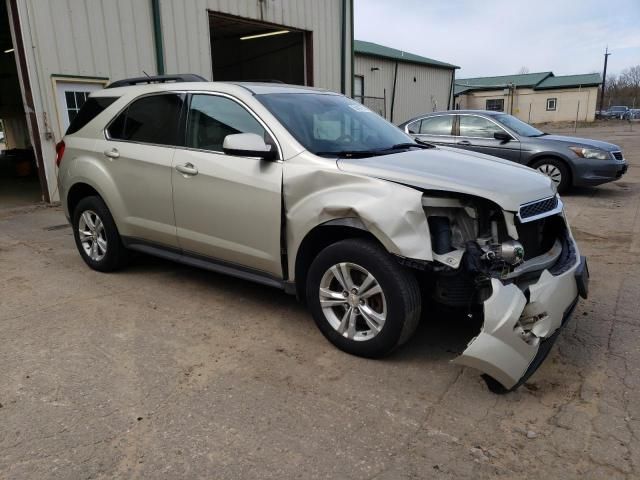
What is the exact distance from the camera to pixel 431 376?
329 cm

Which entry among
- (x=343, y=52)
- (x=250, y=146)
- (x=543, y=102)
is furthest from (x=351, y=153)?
(x=543, y=102)

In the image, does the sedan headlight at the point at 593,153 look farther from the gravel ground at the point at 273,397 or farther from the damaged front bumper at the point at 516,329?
the damaged front bumper at the point at 516,329

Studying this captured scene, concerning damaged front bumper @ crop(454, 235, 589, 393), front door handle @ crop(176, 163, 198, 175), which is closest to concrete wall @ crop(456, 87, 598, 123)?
front door handle @ crop(176, 163, 198, 175)

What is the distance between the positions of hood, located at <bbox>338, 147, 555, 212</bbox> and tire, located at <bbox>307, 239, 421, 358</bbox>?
0.48 m

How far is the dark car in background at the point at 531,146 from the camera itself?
9312 mm

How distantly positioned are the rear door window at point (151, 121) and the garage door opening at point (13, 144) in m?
5.33

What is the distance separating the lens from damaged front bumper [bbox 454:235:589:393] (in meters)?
2.80

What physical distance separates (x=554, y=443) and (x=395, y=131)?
2895 mm

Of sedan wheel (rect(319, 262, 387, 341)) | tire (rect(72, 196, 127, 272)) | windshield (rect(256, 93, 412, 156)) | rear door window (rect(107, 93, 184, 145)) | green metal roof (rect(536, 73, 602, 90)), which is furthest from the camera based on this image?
green metal roof (rect(536, 73, 602, 90))

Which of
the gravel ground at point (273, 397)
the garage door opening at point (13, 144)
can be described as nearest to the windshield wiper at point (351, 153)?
the gravel ground at point (273, 397)

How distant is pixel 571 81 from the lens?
1845 inches

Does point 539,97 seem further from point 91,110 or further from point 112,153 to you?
point 112,153

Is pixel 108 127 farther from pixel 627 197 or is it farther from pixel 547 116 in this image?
pixel 547 116

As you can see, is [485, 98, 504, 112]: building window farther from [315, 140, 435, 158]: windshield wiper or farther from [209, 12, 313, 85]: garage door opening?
[315, 140, 435, 158]: windshield wiper
